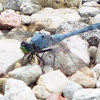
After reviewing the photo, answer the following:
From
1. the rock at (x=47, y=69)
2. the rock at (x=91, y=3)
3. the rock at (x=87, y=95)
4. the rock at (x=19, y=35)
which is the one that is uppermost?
the rock at (x=87, y=95)

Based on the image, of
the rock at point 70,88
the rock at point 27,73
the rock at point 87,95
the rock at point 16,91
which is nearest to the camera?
the rock at point 87,95

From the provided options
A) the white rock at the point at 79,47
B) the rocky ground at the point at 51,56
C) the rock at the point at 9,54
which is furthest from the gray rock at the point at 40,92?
the white rock at the point at 79,47

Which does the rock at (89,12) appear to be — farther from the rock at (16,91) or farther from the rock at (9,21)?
the rock at (16,91)

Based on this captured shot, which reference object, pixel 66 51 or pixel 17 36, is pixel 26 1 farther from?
pixel 66 51

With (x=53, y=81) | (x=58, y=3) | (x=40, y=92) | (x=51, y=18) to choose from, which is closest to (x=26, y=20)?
(x=51, y=18)

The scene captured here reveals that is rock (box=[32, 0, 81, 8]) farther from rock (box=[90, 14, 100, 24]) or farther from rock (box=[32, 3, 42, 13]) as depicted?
rock (box=[90, 14, 100, 24])

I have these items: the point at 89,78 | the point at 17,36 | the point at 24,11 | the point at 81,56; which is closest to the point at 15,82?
the point at 89,78
